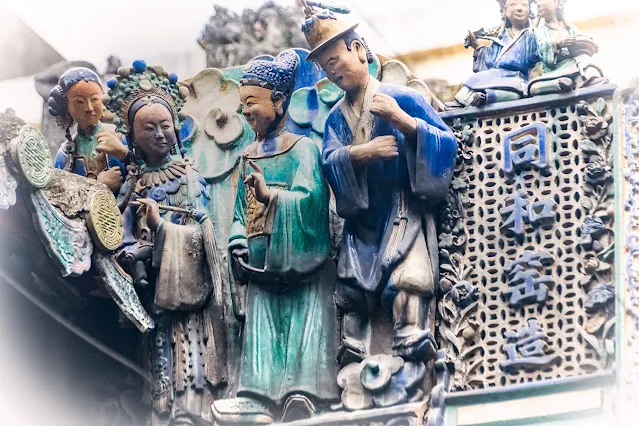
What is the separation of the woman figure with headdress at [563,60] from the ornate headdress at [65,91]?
2075 mm

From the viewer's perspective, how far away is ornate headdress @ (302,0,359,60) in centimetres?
888

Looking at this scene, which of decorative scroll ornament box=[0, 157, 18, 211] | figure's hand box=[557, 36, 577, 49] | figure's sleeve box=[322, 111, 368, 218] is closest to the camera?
decorative scroll ornament box=[0, 157, 18, 211]

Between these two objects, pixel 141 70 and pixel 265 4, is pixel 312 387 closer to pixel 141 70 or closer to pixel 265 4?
pixel 141 70

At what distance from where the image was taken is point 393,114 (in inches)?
344

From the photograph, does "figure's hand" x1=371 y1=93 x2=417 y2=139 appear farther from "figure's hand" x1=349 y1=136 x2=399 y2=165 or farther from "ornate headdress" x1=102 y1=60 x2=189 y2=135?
"ornate headdress" x1=102 y1=60 x2=189 y2=135

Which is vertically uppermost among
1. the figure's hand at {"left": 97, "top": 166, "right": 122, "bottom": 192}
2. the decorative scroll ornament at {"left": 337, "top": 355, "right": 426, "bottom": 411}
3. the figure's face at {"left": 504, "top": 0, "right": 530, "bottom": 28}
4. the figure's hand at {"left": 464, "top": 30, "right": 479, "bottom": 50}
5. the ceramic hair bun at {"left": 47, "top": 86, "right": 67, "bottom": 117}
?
the figure's face at {"left": 504, "top": 0, "right": 530, "bottom": 28}

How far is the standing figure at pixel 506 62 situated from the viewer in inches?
356

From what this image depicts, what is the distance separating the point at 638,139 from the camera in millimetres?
8719

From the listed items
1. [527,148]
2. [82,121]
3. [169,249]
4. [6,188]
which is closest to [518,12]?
[527,148]

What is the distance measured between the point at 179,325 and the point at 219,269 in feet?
1.00

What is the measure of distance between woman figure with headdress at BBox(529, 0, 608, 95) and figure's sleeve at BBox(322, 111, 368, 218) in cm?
86

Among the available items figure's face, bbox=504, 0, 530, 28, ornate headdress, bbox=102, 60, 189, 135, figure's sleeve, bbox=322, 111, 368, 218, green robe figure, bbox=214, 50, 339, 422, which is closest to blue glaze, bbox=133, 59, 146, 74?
ornate headdress, bbox=102, 60, 189, 135

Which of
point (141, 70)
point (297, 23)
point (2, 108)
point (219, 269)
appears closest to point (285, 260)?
point (219, 269)

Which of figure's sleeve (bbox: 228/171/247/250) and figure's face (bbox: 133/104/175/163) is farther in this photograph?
figure's face (bbox: 133/104/175/163)
